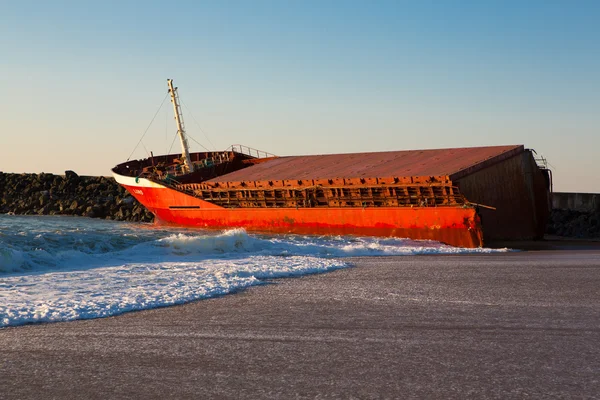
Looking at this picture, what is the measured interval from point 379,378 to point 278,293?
204 inches

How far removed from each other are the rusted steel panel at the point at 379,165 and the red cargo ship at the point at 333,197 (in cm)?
6

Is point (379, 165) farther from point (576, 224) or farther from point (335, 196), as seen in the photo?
point (576, 224)

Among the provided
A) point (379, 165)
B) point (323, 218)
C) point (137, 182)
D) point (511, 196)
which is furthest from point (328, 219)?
point (137, 182)

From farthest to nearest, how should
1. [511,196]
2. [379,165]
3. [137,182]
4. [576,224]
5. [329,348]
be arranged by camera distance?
[137,182]
[576,224]
[379,165]
[511,196]
[329,348]

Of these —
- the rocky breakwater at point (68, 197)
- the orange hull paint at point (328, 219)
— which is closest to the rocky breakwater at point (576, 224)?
the orange hull paint at point (328, 219)

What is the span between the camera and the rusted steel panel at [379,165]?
88.3 ft

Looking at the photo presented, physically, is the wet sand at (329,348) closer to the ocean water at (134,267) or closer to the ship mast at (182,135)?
the ocean water at (134,267)

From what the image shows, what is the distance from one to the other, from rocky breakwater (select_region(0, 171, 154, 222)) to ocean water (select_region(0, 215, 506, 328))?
25407 mm

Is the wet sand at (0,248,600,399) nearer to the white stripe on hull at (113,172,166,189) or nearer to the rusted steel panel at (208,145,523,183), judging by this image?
the rusted steel panel at (208,145,523,183)

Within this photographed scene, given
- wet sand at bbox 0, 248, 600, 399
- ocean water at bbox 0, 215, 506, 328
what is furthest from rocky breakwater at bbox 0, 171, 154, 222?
wet sand at bbox 0, 248, 600, 399

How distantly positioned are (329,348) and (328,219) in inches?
870

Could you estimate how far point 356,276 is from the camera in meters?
12.8

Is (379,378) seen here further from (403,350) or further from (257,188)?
(257,188)

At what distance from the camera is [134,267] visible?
48.0 ft
